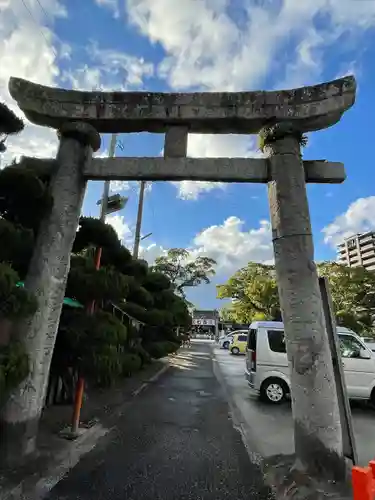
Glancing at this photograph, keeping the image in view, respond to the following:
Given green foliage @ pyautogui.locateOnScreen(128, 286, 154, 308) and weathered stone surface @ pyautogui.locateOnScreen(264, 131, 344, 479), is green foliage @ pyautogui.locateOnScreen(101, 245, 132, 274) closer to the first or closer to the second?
green foliage @ pyautogui.locateOnScreen(128, 286, 154, 308)

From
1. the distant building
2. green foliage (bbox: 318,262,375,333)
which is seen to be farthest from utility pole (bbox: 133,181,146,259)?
the distant building

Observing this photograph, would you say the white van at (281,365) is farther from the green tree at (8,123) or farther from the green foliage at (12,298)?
the green tree at (8,123)

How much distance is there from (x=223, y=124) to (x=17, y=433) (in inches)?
181

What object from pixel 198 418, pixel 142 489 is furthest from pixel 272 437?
pixel 142 489

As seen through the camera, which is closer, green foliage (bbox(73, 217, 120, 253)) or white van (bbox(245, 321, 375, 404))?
green foliage (bbox(73, 217, 120, 253))

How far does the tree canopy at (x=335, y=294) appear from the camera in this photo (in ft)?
93.4

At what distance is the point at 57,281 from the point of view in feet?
13.4

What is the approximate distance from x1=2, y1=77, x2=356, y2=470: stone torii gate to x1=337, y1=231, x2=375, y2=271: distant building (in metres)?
69.3

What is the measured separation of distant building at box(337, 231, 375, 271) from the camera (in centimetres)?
6831

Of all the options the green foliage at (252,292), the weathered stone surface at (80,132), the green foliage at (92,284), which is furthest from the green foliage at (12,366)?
the green foliage at (252,292)

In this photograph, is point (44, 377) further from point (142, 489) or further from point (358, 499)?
point (358, 499)

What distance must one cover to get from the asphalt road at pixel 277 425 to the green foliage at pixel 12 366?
331cm

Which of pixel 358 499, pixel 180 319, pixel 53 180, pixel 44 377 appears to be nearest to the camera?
pixel 358 499

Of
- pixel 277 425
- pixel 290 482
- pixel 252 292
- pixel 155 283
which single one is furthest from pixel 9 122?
pixel 252 292
